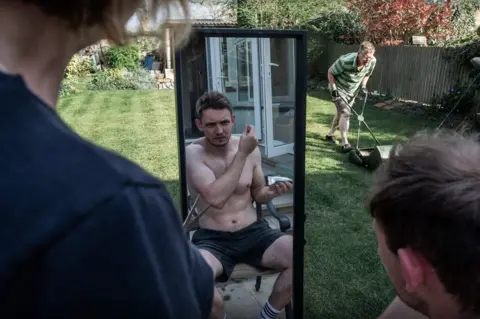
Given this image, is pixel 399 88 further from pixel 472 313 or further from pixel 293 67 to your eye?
pixel 472 313

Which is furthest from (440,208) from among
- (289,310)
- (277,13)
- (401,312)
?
(277,13)

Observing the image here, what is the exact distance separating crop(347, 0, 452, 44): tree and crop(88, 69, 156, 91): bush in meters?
6.61

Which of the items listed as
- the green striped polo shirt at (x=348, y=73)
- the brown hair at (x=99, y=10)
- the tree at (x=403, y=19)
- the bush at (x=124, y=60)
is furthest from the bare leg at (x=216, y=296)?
the bush at (x=124, y=60)

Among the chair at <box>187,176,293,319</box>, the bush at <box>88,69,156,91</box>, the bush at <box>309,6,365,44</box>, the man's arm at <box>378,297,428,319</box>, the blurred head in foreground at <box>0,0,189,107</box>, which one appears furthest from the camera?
the bush at <box>309,6,365,44</box>

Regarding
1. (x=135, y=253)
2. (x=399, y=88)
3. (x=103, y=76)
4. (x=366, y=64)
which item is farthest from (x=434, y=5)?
(x=135, y=253)

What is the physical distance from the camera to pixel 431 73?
10.8 m

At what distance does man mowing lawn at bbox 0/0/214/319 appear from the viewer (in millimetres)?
424

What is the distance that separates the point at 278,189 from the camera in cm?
254

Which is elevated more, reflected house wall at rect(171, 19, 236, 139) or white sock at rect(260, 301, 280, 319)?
reflected house wall at rect(171, 19, 236, 139)

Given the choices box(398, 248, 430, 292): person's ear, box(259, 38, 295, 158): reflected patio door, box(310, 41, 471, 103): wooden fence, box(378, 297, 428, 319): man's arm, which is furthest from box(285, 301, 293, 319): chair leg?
box(310, 41, 471, 103): wooden fence

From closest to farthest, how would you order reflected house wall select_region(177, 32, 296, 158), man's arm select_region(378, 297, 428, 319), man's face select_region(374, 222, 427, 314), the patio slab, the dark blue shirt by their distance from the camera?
the dark blue shirt → man's face select_region(374, 222, 427, 314) → man's arm select_region(378, 297, 428, 319) → reflected house wall select_region(177, 32, 296, 158) → the patio slab

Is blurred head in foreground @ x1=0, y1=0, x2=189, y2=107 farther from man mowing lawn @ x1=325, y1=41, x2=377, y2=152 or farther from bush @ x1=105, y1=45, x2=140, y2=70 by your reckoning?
bush @ x1=105, y1=45, x2=140, y2=70

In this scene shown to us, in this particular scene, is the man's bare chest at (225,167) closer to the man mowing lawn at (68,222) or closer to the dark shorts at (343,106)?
the man mowing lawn at (68,222)

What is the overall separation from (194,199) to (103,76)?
1167cm
